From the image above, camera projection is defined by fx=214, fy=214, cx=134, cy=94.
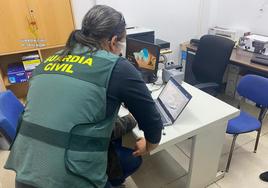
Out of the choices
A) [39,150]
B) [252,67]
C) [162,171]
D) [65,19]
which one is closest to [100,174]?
[39,150]

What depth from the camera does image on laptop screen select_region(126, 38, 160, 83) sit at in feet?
6.03

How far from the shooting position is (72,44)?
0.97 m

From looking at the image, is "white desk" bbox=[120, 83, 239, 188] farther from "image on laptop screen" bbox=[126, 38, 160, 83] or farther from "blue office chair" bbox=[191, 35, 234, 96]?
"blue office chair" bbox=[191, 35, 234, 96]

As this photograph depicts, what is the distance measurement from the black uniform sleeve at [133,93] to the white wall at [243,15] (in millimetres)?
2637

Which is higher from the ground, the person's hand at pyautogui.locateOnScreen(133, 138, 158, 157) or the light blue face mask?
the light blue face mask

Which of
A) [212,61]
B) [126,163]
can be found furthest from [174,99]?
[212,61]

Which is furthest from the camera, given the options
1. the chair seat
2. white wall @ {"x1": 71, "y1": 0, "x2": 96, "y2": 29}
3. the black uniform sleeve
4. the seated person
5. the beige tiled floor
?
white wall @ {"x1": 71, "y1": 0, "x2": 96, "y2": 29}

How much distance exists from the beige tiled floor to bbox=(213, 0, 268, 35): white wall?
61.5 inches

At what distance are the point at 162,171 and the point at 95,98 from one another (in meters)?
1.41

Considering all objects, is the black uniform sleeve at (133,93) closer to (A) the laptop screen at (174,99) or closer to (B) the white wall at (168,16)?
(A) the laptop screen at (174,99)

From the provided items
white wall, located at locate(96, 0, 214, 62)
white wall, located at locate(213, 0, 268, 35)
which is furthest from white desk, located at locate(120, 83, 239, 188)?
white wall, located at locate(213, 0, 268, 35)

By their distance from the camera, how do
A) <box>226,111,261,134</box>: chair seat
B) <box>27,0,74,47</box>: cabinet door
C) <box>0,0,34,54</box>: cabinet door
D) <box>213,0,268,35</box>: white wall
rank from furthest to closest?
<box>213,0,268,35</box>: white wall < <box>27,0,74,47</box>: cabinet door < <box>0,0,34,54</box>: cabinet door < <box>226,111,261,134</box>: chair seat

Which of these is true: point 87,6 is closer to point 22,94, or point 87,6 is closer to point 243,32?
point 22,94

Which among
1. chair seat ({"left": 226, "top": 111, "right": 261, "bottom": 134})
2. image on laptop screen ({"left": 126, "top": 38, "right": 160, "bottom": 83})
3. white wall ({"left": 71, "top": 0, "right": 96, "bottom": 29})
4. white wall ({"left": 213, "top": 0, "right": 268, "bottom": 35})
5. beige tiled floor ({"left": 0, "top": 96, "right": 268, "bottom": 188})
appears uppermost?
white wall ({"left": 71, "top": 0, "right": 96, "bottom": 29})
